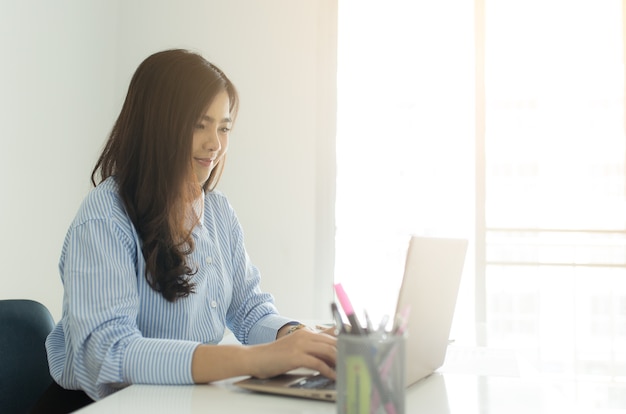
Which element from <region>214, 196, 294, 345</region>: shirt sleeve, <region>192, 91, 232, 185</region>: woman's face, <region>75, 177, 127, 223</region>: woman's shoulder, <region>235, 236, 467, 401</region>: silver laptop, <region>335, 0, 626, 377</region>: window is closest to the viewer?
<region>235, 236, 467, 401</region>: silver laptop

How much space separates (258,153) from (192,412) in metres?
2.36

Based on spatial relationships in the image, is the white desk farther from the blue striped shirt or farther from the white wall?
the white wall

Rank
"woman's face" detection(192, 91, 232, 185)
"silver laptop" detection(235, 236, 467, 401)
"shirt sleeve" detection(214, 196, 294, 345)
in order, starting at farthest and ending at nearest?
"shirt sleeve" detection(214, 196, 294, 345), "woman's face" detection(192, 91, 232, 185), "silver laptop" detection(235, 236, 467, 401)

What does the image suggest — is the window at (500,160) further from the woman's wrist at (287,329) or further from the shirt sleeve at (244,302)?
the woman's wrist at (287,329)

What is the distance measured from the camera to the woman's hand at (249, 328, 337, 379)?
97cm

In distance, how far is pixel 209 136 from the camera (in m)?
1.35

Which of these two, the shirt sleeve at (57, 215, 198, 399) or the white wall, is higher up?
the white wall

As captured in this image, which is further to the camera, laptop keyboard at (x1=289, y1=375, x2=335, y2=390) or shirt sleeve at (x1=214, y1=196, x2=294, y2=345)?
shirt sleeve at (x1=214, y1=196, x2=294, y2=345)

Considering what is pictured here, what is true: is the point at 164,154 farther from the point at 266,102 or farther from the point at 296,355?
the point at 266,102

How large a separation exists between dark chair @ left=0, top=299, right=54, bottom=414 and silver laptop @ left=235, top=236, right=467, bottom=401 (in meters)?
0.50

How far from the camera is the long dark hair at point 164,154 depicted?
1.20 m

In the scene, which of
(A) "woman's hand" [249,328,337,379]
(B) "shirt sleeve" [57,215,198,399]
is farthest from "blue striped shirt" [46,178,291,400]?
(A) "woman's hand" [249,328,337,379]

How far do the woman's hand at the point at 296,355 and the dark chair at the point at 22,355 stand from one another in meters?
0.52

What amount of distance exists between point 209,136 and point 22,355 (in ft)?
1.80
